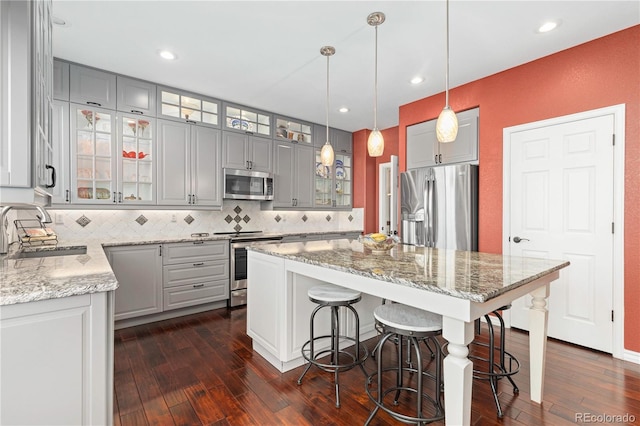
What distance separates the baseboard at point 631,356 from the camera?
2.46 m

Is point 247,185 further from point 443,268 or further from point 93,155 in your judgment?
point 443,268

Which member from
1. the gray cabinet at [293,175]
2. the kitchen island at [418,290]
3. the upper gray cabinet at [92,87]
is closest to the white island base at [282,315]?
the kitchen island at [418,290]

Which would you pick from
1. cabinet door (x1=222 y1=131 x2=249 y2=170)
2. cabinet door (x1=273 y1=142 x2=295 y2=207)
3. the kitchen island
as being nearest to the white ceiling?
cabinet door (x1=222 y1=131 x2=249 y2=170)

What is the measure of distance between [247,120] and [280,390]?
11.8 feet

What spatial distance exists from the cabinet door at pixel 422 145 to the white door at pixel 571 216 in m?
0.91

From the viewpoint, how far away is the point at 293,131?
499cm

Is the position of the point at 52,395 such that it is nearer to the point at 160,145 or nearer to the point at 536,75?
the point at 160,145

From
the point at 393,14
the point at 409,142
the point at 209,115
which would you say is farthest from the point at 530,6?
the point at 209,115

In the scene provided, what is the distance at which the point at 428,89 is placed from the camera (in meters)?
3.73

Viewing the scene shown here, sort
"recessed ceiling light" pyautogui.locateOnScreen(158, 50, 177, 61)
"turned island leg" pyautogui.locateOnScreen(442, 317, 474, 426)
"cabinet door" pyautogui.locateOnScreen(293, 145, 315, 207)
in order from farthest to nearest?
"cabinet door" pyautogui.locateOnScreen(293, 145, 315, 207)
"recessed ceiling light" pyautogui.locateOnScreen(158, 50, 177, 61)
"turned island leg" pyautogui.locateOnScreen(442, 317, 474, 426)

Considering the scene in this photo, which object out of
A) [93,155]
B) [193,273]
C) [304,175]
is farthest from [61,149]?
[304,175]

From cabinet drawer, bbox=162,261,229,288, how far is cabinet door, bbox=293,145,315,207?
67.8 inches

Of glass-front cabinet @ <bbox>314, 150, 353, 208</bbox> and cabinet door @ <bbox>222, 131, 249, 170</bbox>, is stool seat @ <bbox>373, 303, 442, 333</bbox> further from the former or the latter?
glass-front cabinet @ <bbox>314, 150, 353, 208</bbox>

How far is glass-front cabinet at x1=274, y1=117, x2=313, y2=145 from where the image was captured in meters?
4.79
